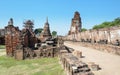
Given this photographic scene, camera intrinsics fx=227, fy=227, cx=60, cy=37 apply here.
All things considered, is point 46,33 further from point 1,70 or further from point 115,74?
point 115,74

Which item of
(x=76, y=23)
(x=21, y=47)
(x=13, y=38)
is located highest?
(x=76, y=23)

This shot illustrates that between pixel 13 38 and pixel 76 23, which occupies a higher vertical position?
pixel 76 23

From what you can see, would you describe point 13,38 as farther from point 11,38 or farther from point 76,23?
point 76,23

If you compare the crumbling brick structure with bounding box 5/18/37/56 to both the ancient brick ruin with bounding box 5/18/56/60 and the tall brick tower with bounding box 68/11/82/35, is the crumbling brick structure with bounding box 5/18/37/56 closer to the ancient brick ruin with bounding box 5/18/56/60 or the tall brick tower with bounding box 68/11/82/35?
the ancient brick ruin with bounding box 5/18/56/60

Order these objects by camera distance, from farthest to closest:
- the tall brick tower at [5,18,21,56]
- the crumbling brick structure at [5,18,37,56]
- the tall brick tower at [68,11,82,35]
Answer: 1. the tall brick tower at [68,11,82,35]
2. the tall brick tower at [5,18,21,56]
3. the crumbling brick structure at [5,18,37,56]

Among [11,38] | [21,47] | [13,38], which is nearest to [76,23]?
[11,38]

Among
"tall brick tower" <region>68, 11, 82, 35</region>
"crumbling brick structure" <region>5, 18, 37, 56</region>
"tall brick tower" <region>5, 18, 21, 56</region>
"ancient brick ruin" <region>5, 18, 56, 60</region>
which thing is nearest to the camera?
"ancient brick ruin" <region>5, 18, 56, 60</region>

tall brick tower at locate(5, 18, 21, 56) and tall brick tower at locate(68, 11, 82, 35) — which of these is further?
tall brick tower at locate(68, 11, 82, 35)

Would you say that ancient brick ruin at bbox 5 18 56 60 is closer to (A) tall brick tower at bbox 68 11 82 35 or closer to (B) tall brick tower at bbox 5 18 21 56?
(B) tall brick tower at bbox 5 18 21 56

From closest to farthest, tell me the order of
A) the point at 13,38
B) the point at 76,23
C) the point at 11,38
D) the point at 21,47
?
the point at 21,47 < the point at 13,38 < the point at 11,38 < the point at 76,23

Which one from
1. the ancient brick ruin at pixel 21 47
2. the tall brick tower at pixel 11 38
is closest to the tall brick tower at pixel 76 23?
the ancient brick ruin at pixel 21 47

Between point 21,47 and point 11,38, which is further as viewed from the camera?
point 11,38

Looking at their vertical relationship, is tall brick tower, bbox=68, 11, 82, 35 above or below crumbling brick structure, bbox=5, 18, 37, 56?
above

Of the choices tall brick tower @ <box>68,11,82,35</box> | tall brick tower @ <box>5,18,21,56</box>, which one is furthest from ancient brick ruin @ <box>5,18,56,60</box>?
tall brick tower @ <box>68,11,82,35</box>
